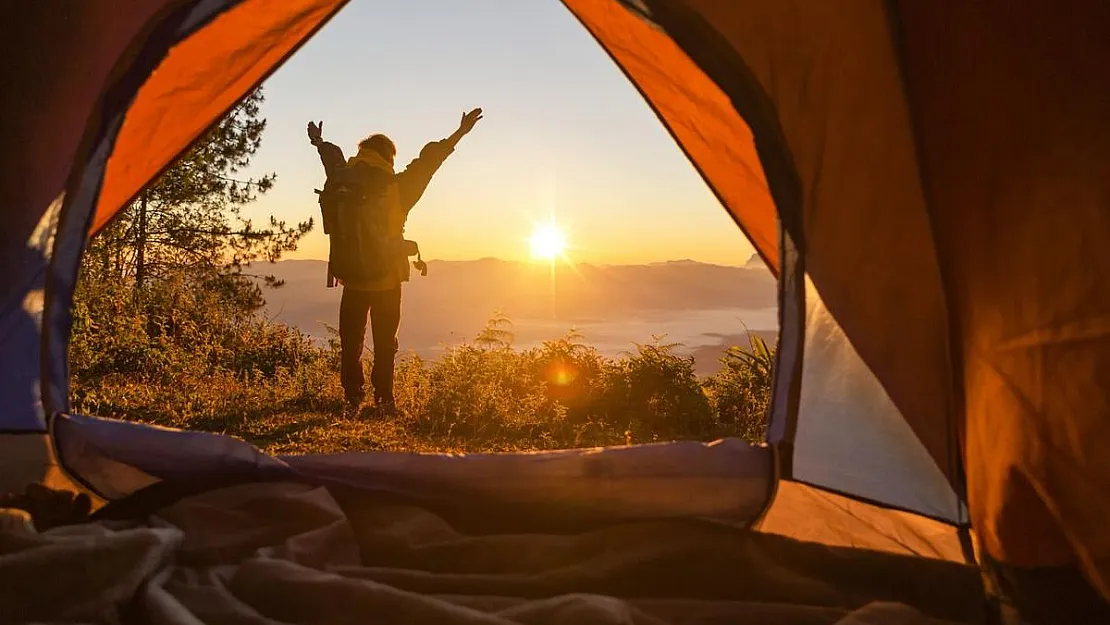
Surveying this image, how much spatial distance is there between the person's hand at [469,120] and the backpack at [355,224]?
68cm

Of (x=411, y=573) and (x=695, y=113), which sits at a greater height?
(x=695, y=113)

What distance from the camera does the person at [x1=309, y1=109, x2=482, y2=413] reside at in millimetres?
4367

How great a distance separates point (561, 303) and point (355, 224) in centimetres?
1048

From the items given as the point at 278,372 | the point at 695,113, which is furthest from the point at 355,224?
the point at 695,113

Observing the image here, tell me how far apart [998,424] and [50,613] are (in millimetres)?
1832

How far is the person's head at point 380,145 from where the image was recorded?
439cm

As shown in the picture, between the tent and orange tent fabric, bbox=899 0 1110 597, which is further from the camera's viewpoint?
the tent

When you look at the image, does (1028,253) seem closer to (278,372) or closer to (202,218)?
(278,372)

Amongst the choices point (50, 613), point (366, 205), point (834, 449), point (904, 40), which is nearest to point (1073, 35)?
point (904, 40)

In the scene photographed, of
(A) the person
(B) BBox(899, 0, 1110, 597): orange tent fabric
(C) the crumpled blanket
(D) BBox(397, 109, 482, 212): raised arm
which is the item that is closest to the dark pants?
(A) the person

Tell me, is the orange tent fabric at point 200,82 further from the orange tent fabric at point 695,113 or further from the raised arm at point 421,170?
the raised arm at point 421,170

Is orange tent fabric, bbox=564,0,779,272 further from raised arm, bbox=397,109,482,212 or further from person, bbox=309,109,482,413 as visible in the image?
raised arm, bbox=397,109,482,212

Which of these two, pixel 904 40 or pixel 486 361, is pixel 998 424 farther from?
pixel 486 361

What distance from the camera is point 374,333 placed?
15.2ft
